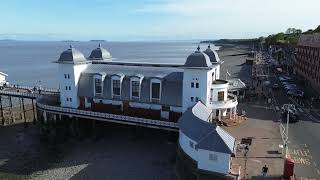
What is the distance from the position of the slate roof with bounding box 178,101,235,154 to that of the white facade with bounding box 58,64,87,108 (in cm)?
1993

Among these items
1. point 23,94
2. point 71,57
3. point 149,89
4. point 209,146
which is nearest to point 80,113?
point 71,57

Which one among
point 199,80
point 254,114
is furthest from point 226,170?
point 254,114

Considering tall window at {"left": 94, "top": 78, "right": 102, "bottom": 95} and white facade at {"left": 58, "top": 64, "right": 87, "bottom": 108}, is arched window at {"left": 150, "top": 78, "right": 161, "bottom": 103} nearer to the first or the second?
tall window at {"left": 94, "top": 78, "right": 102, "bottom": 95}

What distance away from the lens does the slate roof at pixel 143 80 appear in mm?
43719

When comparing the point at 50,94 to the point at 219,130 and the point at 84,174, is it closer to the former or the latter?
the point at 84,174

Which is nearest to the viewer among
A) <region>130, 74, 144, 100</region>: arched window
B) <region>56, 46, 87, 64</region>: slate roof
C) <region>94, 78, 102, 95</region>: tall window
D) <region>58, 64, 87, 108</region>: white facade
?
<region>130, 74, 144, 100</region>: arched window

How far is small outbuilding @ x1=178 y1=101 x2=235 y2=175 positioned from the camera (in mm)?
28881

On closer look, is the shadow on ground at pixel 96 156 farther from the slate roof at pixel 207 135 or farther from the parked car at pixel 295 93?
the parked car at pixel 295 93

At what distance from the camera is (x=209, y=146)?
2923cm

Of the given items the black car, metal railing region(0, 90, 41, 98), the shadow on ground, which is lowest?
the shadow on ground

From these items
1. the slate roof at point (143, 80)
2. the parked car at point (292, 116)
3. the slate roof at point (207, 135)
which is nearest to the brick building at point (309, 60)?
the parked car at point (292, 116)

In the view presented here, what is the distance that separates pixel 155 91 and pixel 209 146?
16611 millimetres

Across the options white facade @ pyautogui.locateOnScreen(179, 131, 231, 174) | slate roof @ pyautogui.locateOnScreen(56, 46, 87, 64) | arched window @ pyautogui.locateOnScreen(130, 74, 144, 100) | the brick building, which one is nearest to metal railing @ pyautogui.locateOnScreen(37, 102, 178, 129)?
arched window @ pyautogui.locateOnScreen(130, 74, 144, 100)

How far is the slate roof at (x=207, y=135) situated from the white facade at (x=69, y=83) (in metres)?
19.9
